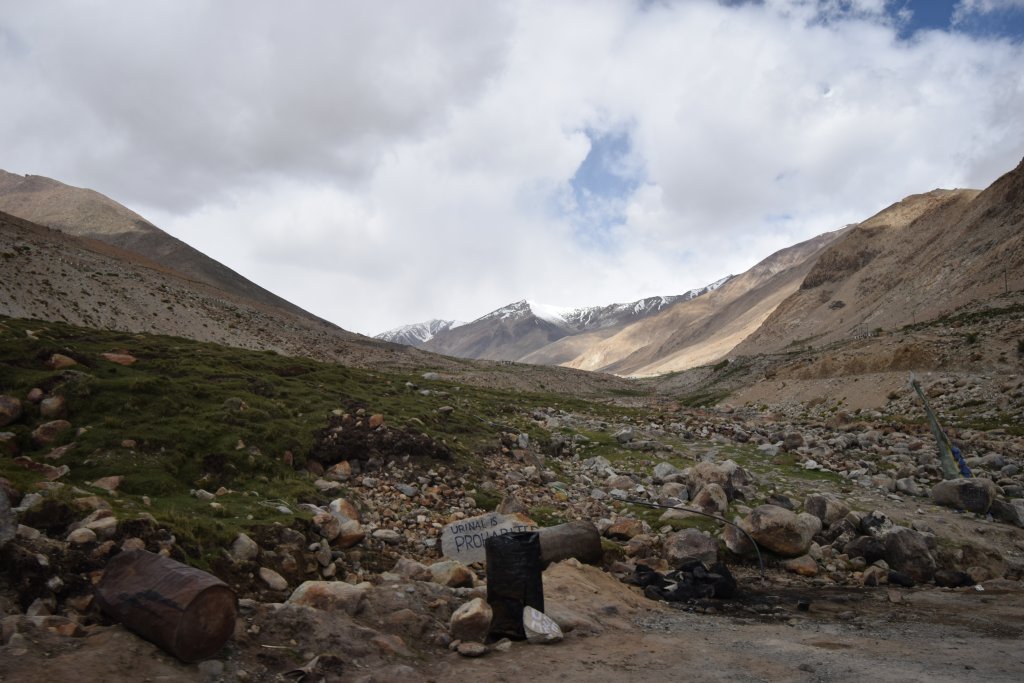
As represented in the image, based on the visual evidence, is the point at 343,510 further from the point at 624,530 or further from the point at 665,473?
the point at 665,473

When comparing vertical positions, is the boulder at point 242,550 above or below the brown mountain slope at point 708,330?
below

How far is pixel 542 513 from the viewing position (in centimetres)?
998

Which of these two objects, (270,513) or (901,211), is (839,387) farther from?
(901,211)

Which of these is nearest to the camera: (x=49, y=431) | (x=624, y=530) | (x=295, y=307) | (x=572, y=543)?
(x=49, y=431)

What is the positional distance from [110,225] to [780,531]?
4704 inches

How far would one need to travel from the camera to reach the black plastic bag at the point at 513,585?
589 cm

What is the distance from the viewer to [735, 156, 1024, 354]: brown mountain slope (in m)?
43.7

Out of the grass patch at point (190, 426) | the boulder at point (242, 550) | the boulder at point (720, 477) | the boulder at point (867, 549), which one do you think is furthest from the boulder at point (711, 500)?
the boulder at point (242, 550)

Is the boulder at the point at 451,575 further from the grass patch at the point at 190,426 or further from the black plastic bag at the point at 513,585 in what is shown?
the grass patch at the point at 190,426

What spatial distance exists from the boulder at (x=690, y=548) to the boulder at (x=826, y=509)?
2457 mm

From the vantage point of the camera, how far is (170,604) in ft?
13.8

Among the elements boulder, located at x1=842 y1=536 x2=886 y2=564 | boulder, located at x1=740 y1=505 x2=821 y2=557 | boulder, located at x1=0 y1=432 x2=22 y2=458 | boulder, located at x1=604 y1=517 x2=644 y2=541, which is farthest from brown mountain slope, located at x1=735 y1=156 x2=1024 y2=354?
boulder, located at x1=0 y1=432 x2=22 y2=458

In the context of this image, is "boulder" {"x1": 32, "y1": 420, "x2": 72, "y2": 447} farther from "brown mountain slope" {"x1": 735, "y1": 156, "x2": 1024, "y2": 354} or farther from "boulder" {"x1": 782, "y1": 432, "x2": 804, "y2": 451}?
"brown mountain slope" {"x1": 735, "y1": 156, "x2": 1024, "y2": 354}

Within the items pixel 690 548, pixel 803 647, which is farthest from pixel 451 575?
pixel 690 548
